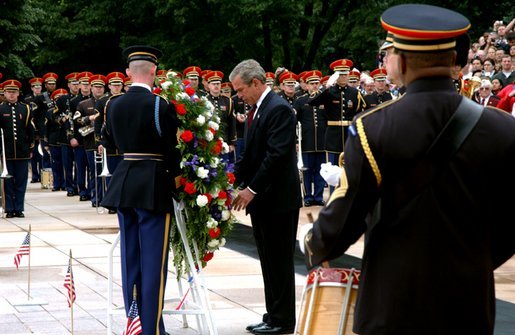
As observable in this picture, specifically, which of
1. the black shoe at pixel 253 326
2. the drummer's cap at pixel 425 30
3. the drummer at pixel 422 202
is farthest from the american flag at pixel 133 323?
the drummer's cap at pixel 425 30

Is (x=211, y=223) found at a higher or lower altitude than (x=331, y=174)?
lower

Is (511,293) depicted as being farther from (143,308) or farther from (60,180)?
(60,180)

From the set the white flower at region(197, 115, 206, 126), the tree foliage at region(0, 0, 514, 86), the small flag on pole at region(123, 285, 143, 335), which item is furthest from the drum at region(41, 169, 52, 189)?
the small flag on pole at region(123, 285, 143, 335)

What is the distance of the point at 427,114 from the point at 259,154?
14.4ft

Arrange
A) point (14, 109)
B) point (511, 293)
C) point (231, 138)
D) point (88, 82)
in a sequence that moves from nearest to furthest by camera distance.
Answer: point (511, 293)
point (14, 109)
point (88, 82)
point (231, 138)

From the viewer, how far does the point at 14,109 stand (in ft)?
62.6

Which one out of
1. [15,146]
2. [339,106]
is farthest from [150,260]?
[15,146]

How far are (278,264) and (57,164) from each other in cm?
1618

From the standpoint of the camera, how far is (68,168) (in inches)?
892

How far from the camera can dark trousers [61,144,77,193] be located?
22453 millimetres

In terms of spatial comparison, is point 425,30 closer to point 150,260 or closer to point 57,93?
point 150,260

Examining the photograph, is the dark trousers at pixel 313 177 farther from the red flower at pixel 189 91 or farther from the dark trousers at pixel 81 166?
the red flower at pixel 189 91

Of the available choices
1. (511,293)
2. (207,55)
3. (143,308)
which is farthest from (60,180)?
(143,308)

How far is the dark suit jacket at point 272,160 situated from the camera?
8062 mm
